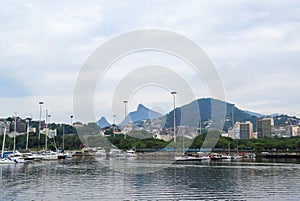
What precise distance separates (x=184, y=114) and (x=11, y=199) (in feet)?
304

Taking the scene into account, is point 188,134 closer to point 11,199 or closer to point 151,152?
point 151,152

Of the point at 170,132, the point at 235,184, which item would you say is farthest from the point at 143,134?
the point at 235,184

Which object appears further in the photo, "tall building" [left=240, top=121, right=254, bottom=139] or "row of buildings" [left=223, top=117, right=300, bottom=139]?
"tall building" [left=240, top=121, right=254, bottom=139]

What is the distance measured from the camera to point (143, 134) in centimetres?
11688

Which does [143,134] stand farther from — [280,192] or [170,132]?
[280,192]

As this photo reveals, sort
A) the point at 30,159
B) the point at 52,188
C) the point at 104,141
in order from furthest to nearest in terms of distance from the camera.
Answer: the point at 104,141 < the point at 30,159 < the point at 52,188

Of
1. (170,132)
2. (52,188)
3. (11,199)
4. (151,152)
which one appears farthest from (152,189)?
(170,132)

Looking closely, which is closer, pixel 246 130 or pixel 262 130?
pixel 262 130

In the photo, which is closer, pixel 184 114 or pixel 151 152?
pixel 151 152

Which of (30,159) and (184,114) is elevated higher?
(184,114)

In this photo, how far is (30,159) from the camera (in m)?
72.1

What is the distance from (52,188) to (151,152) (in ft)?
241

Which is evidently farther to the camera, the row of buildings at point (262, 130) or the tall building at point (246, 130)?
the tall building at point (246, 130)

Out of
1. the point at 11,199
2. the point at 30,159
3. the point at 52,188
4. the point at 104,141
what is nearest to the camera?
the point at 11,199
